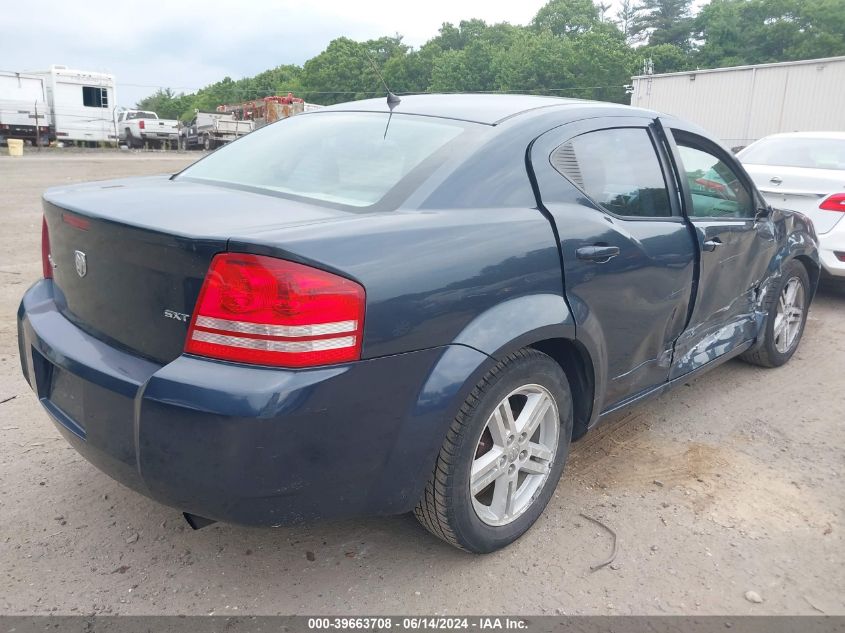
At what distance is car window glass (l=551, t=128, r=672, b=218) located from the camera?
276 cm

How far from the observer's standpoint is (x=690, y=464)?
326 centimetres

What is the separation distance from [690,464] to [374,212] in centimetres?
201

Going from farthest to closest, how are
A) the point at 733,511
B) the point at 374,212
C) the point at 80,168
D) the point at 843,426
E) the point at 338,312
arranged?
the point at 80,168 → the point at 843,426 → the point at 733,511 → the point at 374,212 → the point at 338,312

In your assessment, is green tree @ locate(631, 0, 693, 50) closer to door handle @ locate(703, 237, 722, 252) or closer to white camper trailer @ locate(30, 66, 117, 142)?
white camper trailer @ locate(30, 66, 117, 142)

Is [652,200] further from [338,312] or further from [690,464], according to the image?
[338,312]

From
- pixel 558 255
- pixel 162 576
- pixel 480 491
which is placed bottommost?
pixel 162 576

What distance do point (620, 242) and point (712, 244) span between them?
793 millimetres

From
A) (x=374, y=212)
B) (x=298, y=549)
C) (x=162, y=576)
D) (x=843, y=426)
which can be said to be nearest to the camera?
(x=374, y=212)

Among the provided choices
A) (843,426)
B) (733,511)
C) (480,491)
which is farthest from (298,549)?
(843,426)

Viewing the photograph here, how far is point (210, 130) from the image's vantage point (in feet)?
114

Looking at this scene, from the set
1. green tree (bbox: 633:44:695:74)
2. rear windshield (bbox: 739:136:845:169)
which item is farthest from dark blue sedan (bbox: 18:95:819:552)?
green tree (bbox: 633:44:695:74)

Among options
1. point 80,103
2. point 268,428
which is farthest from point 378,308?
point 80,103

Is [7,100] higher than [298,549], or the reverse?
[7,100]

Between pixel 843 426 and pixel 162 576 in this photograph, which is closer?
pixel 162 576
